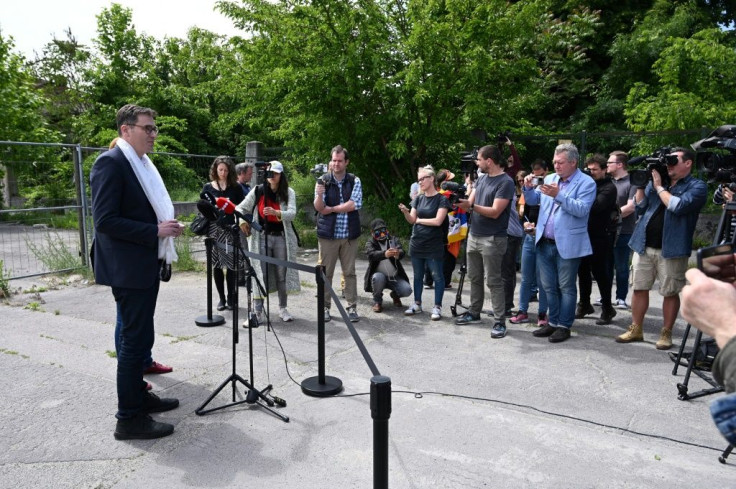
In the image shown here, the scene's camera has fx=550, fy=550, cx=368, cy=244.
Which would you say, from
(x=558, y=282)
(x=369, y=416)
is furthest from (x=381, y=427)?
(x=558, y=282)

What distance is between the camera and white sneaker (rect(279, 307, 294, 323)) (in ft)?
21.0

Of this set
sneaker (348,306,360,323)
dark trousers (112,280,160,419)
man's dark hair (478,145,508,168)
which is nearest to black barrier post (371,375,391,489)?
dark trousers (112,280,160,419)

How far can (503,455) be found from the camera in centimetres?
332

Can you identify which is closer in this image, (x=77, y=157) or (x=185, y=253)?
(x=77, y=157)

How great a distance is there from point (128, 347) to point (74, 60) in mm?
24805

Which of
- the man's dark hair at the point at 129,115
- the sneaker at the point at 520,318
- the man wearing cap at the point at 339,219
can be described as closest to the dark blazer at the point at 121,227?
the man's dark hair at the point at 129,115

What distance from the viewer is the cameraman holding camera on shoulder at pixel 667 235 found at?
198 inches

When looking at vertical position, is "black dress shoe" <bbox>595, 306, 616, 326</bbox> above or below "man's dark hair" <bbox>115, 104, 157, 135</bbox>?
below

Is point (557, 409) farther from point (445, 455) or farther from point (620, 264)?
point (620, 264)

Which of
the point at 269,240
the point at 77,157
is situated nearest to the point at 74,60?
the point at 77,157

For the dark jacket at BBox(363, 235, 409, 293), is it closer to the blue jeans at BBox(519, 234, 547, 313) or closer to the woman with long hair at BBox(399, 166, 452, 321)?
the woman with long hair at BBox(399, 166, 452, 321)

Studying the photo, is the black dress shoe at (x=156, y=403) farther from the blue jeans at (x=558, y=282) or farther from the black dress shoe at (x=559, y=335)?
the blue jeans at (x=558, y=282)

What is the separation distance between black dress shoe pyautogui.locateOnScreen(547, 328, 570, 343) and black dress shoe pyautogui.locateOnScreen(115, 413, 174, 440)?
375 cm

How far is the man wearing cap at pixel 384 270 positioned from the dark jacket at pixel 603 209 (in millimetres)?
2274
